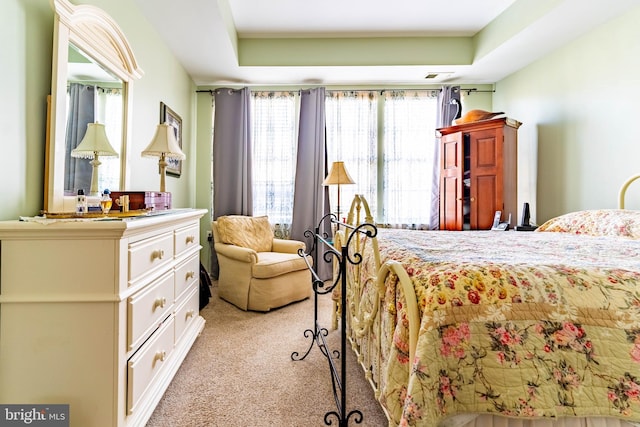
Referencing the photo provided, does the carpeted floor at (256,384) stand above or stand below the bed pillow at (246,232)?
below

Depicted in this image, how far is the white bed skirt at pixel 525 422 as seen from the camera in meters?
0.88

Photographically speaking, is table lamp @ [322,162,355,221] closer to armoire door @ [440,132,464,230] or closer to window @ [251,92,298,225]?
window @ [251,92,298,225]

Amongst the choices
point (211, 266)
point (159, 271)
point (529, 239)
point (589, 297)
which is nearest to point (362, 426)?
point (589, 297)

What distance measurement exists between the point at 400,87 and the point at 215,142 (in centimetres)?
251

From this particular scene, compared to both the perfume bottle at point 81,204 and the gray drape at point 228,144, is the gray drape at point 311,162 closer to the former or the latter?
the gray drape at point 228,144

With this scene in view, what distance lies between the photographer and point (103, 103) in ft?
6.04

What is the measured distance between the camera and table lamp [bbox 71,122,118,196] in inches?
64.6

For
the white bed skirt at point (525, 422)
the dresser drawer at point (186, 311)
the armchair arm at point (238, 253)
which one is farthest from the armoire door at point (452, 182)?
the dresser drawer at point (186, 311)

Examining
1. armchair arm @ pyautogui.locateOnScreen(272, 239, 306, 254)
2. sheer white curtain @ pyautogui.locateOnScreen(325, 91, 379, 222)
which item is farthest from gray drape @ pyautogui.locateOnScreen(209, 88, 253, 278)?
sheer white curtain @ pyautogui.locateOnScreen(325, 91, 379, 222)

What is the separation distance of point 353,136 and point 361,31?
118 centimetres

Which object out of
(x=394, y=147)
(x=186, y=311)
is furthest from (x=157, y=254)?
(x=394, y=147)

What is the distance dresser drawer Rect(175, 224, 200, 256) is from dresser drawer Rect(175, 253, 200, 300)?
87mm

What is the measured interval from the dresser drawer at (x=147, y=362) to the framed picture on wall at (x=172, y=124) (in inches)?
75.4

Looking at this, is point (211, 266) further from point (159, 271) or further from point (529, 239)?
point (529, 239)
